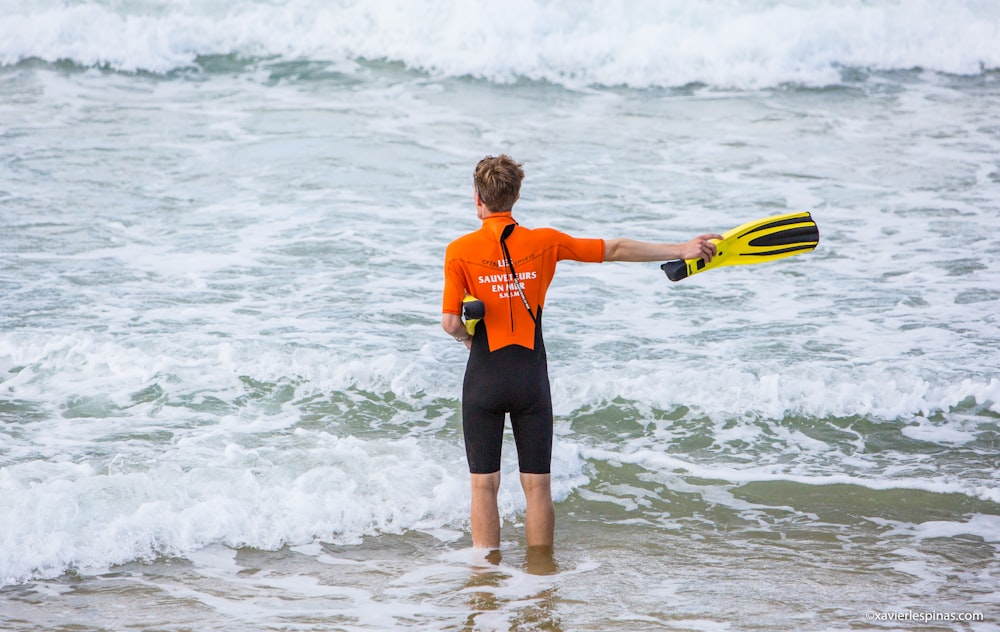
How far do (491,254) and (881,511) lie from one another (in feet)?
8.69

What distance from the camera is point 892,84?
1728 cm

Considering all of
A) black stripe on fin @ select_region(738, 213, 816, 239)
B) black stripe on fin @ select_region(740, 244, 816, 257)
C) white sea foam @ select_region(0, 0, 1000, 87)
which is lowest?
black stripe on fin @ select_region(740, 244, 816, 257)

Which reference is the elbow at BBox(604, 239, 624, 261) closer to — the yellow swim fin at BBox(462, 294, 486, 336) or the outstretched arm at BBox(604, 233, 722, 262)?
the outstretched arm at BBox(604, 233, 722, 262)

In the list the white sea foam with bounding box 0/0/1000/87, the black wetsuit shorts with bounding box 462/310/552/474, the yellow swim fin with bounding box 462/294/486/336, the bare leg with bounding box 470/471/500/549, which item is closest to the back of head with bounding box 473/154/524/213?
the yellow swim fin with bounding box 462/294/486/336

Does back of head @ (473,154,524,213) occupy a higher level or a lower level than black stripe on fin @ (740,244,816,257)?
higher

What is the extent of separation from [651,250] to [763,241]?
2.33 feet

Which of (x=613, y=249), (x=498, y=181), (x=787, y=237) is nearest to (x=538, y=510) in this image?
(x=613, y=249)

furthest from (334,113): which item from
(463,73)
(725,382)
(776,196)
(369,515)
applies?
(369,515)

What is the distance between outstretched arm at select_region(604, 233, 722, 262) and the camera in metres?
4.38

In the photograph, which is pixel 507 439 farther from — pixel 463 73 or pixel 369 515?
pixel 463 73

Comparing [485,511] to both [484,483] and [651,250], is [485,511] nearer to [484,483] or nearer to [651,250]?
[484,483]

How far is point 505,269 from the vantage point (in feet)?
14.4

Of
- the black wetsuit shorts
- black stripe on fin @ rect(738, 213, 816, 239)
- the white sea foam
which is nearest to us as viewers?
the black wetsuit shorts

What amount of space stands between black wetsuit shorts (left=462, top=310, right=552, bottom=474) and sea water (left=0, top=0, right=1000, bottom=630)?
1.78ft
